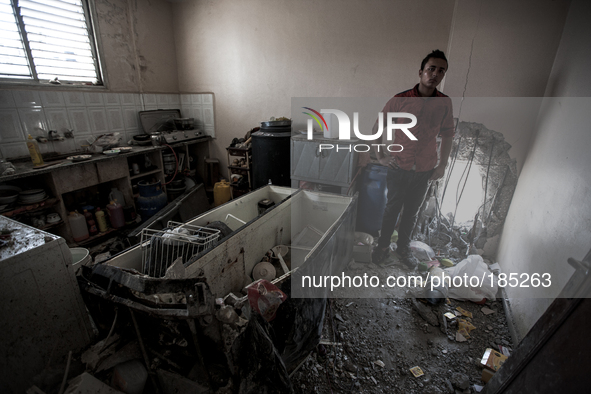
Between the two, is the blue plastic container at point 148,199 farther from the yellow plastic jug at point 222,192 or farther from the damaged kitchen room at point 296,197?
the yellow plastic jug at point 222,192

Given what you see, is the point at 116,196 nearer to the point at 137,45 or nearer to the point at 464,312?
the point at 137,45

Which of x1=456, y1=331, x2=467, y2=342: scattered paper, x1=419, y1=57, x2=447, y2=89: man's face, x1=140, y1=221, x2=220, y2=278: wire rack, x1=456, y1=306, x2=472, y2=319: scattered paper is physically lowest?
x1=456, y1=331, x2=467, y2=342: scattered paper

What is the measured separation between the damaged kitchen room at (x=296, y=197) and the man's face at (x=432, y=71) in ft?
0.06

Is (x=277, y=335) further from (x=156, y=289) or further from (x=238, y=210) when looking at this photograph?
(x=238, y=210)

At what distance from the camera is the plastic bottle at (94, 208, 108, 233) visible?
3133 millimetres

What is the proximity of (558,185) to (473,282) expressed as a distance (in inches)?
40.9

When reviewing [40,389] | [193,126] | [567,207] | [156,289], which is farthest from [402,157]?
[193,126]

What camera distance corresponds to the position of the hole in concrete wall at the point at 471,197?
104 inches

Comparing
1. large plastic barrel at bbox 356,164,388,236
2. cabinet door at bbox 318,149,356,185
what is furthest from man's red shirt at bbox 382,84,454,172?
cabinet door at bbox 318,149,356,185

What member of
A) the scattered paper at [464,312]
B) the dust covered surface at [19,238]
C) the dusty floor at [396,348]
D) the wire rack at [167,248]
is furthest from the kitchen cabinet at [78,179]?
the scattered paper at [464,312]

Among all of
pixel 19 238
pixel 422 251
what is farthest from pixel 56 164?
pixel 422 251

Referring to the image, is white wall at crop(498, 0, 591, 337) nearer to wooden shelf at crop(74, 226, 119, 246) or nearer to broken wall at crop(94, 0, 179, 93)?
wooden shelf at crop(74, 226, 119, 246)

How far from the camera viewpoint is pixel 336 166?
3.07 metres

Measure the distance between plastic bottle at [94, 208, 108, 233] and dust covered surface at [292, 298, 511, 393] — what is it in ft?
9.25
